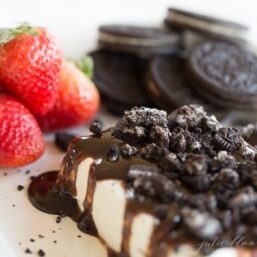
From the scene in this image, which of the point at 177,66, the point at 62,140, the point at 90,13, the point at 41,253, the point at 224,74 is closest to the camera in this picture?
the point at 41,253

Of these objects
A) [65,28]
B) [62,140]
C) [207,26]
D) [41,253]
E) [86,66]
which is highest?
[207,26]

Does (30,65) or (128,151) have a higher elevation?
(30,65)

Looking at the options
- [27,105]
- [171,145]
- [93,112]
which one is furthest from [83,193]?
[93,112]

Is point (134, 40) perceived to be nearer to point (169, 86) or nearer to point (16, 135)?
point (169, 86)

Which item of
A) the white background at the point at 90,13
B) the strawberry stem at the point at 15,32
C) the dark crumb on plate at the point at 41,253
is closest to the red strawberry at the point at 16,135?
the strawberry stem at the point at 15,32

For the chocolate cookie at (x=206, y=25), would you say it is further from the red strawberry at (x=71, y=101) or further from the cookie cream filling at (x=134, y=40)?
the red strawberry at (x=71, y=101)

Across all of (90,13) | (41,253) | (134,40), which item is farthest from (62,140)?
(90,13)

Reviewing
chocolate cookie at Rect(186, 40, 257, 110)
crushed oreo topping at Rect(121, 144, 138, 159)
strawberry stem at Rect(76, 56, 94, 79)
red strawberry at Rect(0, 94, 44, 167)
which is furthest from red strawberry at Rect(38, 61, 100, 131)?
crushed oreo topping at Rect(121, 144, 138, 159)

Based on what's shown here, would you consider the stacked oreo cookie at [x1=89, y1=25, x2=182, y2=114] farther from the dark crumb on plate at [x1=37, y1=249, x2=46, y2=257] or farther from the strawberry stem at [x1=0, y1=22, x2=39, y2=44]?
the dark crumb on plate at [x1=37, y1=249, x2=46, y2=257]
